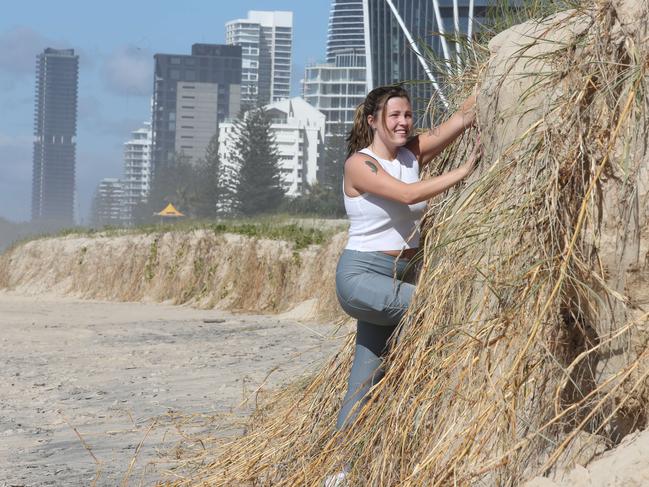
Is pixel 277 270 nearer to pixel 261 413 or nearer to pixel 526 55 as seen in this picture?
pixel 261 413

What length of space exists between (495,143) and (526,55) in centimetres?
35

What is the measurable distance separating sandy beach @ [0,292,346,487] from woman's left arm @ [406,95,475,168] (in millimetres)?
1447

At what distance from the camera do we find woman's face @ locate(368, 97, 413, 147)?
4.44m

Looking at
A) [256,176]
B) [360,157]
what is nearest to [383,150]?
[360,157]

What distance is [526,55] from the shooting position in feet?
13.5

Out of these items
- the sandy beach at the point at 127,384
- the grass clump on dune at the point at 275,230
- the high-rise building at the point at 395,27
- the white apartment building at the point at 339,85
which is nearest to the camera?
the sandy beach at the point at 127,384

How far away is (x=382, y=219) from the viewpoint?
14.5ft

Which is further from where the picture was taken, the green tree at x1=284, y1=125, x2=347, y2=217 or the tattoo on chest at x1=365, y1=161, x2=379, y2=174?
the green tree at x1=284, y1=125, x2=347, y2=217

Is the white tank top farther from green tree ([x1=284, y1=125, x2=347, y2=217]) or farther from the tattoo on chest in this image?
green tree ([x1=284, y1=125, x2=347, y2=217])

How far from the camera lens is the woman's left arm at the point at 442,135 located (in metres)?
4.54

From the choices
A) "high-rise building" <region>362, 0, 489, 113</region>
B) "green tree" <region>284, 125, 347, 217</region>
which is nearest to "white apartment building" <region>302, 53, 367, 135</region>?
"green tree" <region>284, 125, 347, 217</region>

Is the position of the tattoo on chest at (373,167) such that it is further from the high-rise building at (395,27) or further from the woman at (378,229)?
the high-rise building at (395,27)

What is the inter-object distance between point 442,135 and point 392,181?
1.47 feet

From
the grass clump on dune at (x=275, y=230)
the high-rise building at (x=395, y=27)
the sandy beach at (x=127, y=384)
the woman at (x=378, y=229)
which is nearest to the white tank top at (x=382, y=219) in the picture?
the woman at (x=378, y=229)
